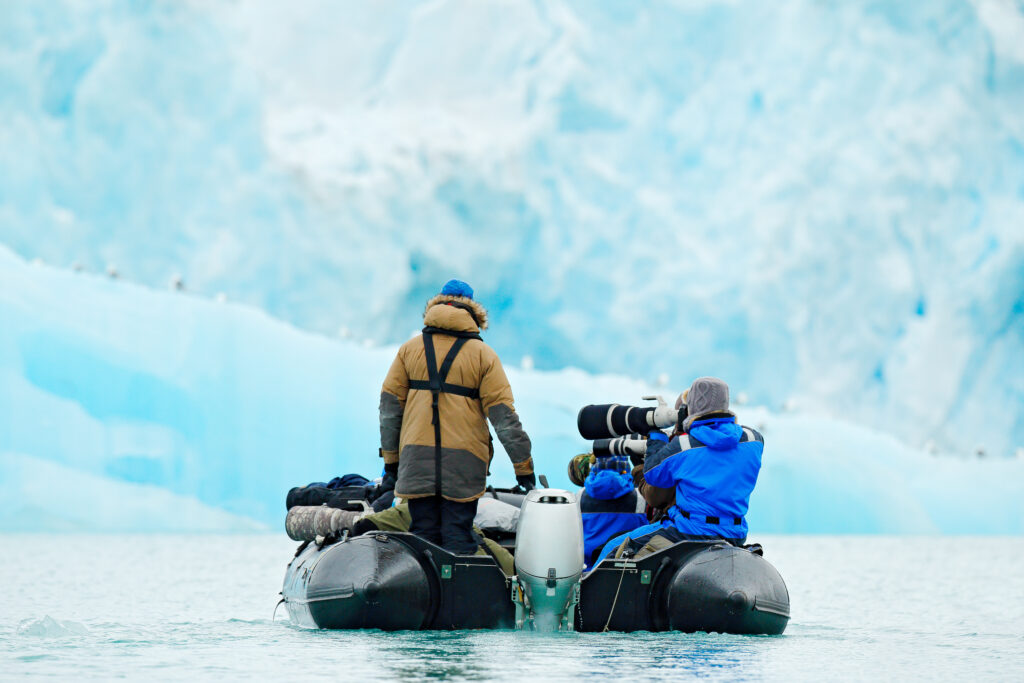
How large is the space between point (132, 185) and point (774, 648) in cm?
1488

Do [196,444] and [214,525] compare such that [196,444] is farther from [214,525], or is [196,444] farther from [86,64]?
[86,64]

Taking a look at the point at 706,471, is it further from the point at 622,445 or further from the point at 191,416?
the point at 191,416

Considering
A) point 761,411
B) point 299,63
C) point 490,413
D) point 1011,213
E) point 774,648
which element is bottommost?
point 774,648

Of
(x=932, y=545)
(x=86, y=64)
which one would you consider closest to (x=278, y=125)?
(x=86, y=64)

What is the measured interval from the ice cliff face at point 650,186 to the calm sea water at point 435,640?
934 centimetres

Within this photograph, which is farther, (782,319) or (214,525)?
(782,319)

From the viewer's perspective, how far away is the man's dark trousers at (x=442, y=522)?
5.10 meters

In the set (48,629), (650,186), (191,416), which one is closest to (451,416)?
(48,629)

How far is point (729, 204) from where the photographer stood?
68.4 feet

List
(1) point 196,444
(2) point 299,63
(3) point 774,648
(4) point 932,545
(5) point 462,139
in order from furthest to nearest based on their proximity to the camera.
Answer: (2) point 299,63
(5) point 462,139
(4) point 932,545
(1) point 196,444
(3) point 774,648

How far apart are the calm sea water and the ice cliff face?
934 cm

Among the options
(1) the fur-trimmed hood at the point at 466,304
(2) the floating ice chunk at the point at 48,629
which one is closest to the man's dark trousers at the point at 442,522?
(1) the fur-trimmed hood at the point at 466,304

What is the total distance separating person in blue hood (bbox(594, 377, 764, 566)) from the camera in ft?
16.9

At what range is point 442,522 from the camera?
5125mm
